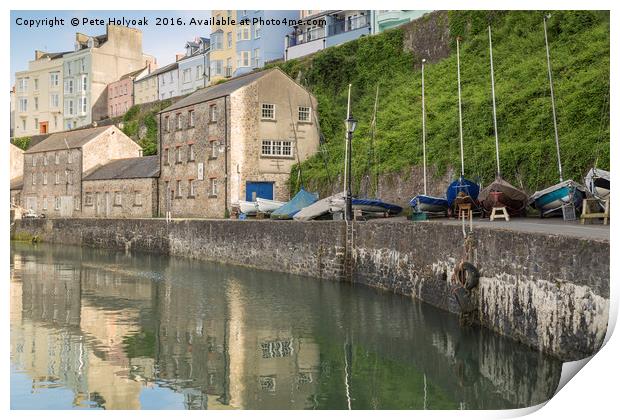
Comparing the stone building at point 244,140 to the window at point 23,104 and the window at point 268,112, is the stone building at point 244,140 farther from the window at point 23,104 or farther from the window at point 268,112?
the window at point 23,104

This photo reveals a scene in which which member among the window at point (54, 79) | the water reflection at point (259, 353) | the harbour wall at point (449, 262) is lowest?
the water reflection at point (259, 353)

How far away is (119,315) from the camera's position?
1481 cm

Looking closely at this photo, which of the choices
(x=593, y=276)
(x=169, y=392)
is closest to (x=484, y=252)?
(x=593, y=276)

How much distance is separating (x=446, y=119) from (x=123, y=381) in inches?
743

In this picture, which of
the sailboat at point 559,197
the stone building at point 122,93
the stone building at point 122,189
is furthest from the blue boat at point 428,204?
the stone building at point 122,93

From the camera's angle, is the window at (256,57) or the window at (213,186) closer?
the window at (213,186)

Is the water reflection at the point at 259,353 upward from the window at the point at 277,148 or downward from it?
downward

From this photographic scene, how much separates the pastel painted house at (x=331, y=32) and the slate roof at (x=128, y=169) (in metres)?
12.7

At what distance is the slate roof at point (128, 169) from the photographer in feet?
124

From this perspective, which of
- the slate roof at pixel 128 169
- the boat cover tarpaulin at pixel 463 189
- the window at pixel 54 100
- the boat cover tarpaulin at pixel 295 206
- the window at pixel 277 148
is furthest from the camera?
the window at pixel 54 100

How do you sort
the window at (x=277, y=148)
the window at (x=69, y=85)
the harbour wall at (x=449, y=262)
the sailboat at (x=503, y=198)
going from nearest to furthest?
the harbour wall at (x=449, y=262) → the sailboat at (x=503, y=198) → the window at (x=277, y=148) → the window at (x=69, y=85)

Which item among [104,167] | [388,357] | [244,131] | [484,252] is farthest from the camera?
[104,167]

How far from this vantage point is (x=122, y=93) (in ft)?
199
